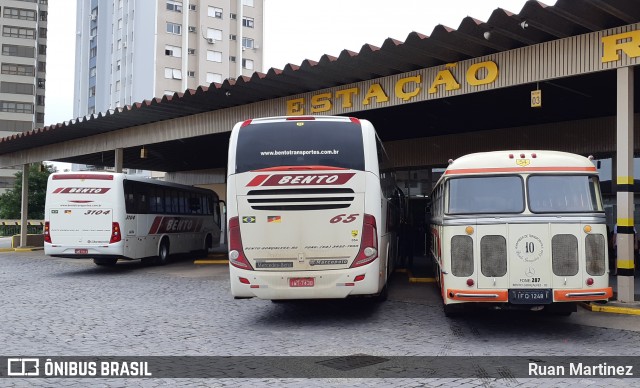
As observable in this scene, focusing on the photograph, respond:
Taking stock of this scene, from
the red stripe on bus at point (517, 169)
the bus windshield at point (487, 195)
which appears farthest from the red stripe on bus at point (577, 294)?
the red stripe on bus at point (517, 169)

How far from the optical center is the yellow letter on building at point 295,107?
1609 cm

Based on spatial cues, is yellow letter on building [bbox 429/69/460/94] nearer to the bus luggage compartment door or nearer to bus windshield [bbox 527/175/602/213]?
bus windshield [bbox 527/175/602/213]

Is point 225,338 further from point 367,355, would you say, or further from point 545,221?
point 545,221

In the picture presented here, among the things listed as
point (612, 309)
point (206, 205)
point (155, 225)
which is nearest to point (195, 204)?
point (206, 205)

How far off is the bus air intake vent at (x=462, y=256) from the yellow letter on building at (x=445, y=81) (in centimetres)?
537

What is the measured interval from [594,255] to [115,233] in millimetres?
13431

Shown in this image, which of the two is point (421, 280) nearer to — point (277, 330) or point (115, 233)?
point (277, 330)

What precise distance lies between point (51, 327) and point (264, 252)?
3.45 meters

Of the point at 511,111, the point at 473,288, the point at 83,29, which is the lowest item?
the point at 473,288

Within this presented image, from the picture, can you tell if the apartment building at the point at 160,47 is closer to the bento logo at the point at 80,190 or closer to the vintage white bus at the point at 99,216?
the vintage white bus at the point at 99,216

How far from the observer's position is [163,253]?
20.6 m

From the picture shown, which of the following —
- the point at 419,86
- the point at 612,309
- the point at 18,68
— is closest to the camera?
the point at 612,309

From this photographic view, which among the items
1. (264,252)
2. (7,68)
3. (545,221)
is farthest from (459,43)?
(7,68)

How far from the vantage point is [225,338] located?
8.34 metres
